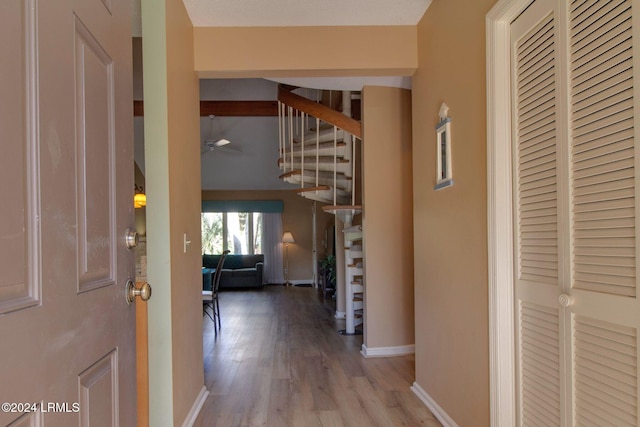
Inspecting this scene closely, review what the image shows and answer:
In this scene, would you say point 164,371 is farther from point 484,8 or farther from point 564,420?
point 484,8

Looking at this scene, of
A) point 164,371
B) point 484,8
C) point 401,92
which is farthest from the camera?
point 401,92

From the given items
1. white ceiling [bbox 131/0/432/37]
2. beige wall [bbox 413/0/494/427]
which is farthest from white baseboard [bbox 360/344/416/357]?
white ceiling [bbox 131/0/432/37]

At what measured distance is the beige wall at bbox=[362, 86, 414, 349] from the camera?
13.1ft

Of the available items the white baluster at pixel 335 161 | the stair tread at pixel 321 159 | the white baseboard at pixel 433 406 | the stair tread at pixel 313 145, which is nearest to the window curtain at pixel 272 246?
the stair tread at pixel 313 145

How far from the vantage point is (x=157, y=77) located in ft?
7.22

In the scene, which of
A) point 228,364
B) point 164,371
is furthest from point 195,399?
point 228,364

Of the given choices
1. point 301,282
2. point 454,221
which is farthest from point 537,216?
point 301,282

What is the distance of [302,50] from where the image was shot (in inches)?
118

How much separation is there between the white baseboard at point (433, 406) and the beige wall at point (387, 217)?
956 millimetres

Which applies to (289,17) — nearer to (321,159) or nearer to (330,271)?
(321,159)

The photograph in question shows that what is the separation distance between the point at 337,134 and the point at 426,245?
2327 mm

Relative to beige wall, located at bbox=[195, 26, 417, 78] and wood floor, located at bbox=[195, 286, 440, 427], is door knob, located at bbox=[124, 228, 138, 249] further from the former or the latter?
beige wall, located at bbox=[195, 26, 417, 78]

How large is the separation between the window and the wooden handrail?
6669 mm

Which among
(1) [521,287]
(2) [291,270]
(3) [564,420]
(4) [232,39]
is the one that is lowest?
(2) [291,270]
